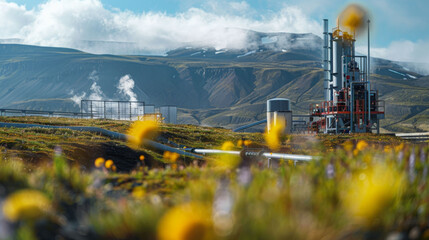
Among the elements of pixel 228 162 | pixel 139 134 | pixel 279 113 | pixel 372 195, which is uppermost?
pixel 279 113

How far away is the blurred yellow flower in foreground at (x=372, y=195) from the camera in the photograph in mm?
3875

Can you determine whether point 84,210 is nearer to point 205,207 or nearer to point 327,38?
point 205,207

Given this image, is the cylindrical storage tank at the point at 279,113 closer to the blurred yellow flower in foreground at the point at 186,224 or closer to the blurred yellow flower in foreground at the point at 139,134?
the blurred yellow flower in foreground at the point at 139,134

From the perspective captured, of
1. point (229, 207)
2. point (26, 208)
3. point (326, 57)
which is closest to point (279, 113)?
point (326, 57)

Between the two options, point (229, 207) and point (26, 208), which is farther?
point (26, 208)

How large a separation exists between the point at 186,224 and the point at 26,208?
1.80 metres

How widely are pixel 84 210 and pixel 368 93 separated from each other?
1752 inches

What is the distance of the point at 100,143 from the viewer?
2547cm

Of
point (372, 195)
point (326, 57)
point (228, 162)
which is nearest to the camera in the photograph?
point (372, 195)

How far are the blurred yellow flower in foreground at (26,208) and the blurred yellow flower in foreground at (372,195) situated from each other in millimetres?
3018

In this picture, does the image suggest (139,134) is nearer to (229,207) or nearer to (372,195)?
(372,195)

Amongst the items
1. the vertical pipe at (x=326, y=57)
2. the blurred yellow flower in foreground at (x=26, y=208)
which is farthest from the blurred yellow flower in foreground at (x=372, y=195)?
the vertical pipe at (x=326, y=57)

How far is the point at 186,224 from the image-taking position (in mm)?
3350

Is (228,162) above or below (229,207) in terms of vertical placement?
below
